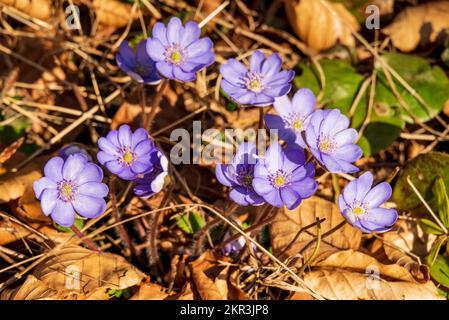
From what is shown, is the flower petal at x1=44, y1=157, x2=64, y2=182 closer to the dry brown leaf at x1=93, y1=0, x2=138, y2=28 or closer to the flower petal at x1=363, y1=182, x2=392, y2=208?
the flower petal at x1=363, y1=182, x2=392, y2=208

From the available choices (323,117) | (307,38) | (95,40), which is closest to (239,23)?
(307,38)

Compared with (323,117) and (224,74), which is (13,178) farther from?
(323,117)

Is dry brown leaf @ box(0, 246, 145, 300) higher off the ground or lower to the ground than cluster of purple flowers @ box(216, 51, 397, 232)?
lower

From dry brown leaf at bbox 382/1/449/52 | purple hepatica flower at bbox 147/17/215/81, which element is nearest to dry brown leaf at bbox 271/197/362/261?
purple hepatica flower at bbox 147/17/215/81

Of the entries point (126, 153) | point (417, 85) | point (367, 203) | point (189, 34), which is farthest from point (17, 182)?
point (417, 85)

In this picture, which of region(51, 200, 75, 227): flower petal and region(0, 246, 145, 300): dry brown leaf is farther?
region(0, 246, 145, 300): dry brown leaf

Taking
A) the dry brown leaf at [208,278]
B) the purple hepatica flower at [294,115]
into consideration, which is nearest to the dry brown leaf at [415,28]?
the purple hepatica flower at [294,115]
